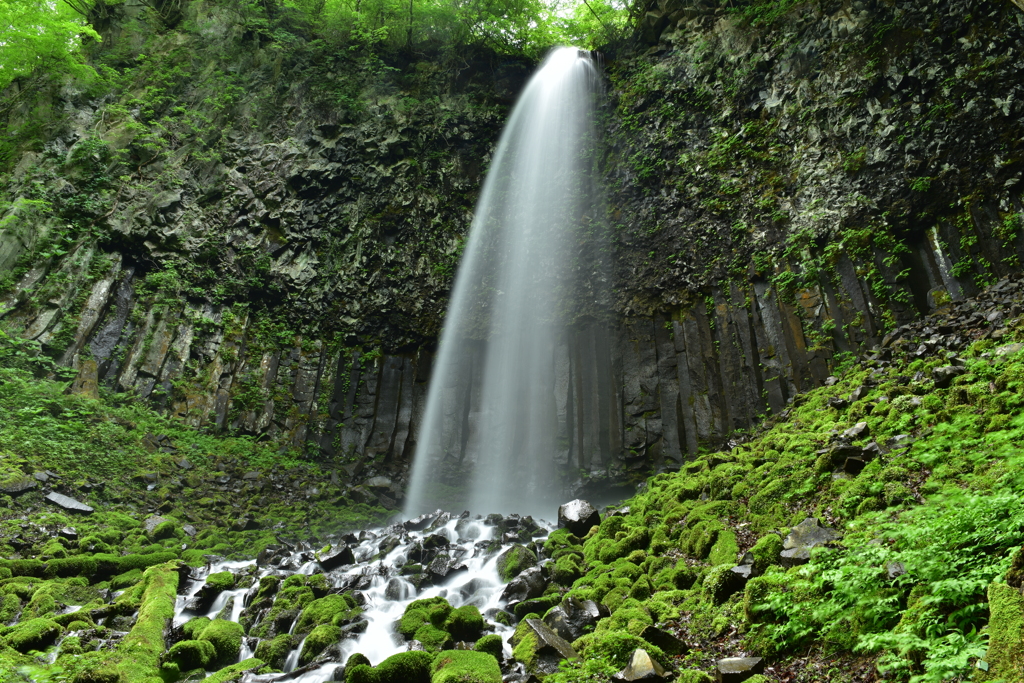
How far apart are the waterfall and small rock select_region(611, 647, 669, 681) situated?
1164cm

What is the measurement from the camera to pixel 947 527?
360 cm

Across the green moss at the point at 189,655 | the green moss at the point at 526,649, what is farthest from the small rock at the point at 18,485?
the green moss at the point at 526,649

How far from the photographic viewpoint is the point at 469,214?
66.8 ft

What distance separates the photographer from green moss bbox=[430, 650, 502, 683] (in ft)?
15.7

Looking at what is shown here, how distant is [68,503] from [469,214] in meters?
14.8

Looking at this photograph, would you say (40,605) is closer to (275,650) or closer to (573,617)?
(275,650)

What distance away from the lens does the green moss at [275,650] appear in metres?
6.43

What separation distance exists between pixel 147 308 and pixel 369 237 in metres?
7.25

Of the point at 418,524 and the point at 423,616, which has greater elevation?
the point at 418,524

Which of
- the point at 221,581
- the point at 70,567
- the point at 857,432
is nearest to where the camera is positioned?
the point at 857,432

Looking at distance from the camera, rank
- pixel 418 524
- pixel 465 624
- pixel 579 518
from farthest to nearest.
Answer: pixel 418 524 → pixel 579 518 → pixel 465 624

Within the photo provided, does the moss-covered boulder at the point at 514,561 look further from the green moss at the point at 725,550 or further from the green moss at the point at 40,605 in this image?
the green moss at the point at 40,605

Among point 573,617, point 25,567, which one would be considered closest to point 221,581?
point 25,567

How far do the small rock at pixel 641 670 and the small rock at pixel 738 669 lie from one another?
1.34 feet
